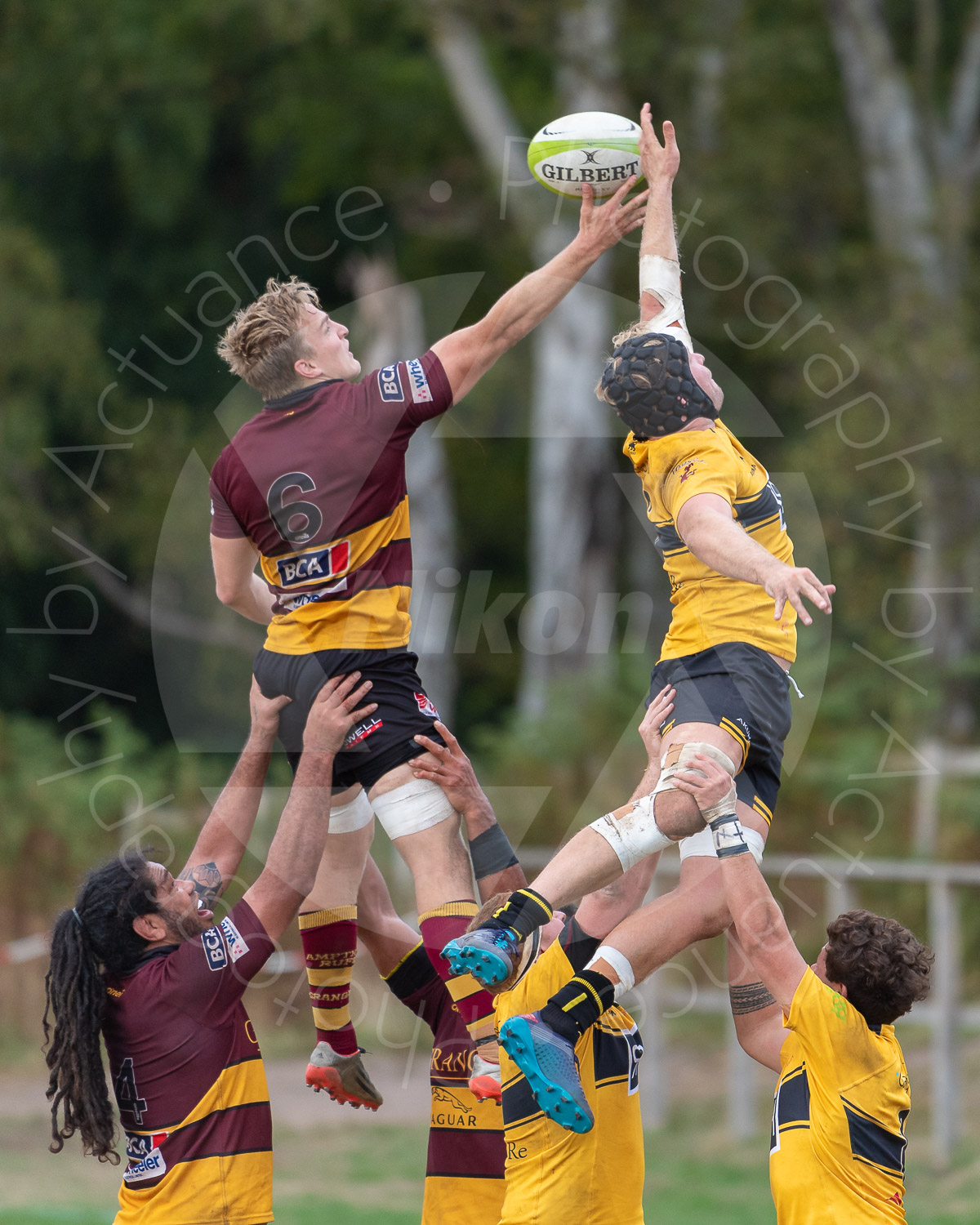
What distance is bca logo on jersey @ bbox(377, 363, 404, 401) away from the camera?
5.24m

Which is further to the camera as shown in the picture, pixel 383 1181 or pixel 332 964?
pixel 383 1181

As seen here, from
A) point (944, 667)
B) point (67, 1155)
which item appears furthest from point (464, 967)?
point (944, 667)

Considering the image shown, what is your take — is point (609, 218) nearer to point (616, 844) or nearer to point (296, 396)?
point (296, 396)

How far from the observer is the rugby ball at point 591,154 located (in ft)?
18.4

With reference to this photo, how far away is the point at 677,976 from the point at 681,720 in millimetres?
7177

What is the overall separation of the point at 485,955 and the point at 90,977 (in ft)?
3.79

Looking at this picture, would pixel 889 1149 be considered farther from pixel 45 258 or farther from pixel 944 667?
pixel 45 258

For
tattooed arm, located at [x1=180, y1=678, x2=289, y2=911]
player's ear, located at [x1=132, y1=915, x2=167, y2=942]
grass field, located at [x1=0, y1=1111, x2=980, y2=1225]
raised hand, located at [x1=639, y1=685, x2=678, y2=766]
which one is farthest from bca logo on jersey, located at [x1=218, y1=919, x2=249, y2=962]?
grass field, located at [x1=0, y1=1111, x2=980, y2=1225]

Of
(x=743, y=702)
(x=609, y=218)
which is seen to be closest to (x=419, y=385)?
(x=609, y=218)

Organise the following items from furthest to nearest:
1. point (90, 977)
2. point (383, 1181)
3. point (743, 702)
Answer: point (383, 1181) → point (743, 702) → point (90, 977)

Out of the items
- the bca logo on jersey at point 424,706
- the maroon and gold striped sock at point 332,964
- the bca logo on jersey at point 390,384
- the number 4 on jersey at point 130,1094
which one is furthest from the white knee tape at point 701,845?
the number 4 on jersey at point 130,1094

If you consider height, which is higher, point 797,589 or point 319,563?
point 319,563

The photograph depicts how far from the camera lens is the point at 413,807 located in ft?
17.2

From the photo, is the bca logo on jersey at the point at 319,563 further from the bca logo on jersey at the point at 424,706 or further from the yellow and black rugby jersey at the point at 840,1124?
the yellow and black rugby jersey at the point at 840,1124
